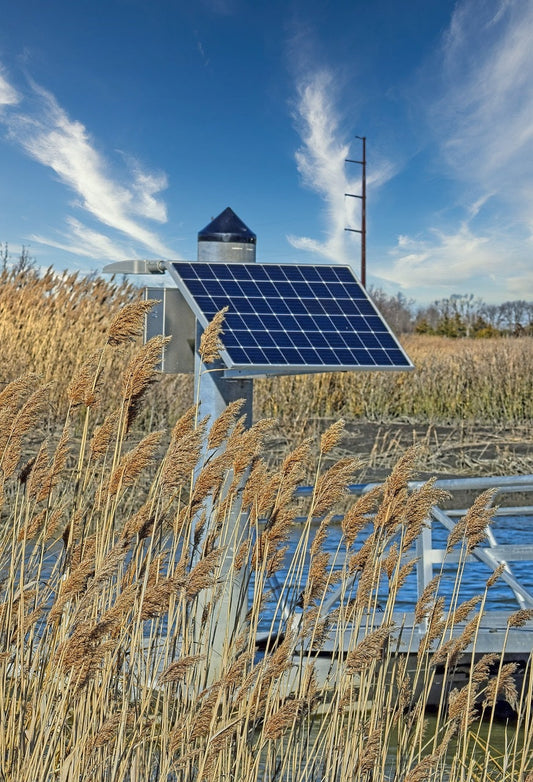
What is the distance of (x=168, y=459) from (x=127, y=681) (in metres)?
0.63

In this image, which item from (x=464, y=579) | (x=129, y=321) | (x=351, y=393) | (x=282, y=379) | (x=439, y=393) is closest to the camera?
(x=129, y=321)

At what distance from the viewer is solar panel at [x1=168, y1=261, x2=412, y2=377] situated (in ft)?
15.9

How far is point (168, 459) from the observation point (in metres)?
2.89

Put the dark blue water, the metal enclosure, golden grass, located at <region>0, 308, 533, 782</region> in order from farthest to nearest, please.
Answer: the dark blue water, the metal enclosure, golden grass, located at <region>0, 308, 533, 782</region>

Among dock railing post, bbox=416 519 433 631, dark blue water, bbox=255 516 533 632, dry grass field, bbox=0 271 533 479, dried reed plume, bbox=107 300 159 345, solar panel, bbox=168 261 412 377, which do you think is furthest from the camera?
dry grass field, bbox=0 271 533 479

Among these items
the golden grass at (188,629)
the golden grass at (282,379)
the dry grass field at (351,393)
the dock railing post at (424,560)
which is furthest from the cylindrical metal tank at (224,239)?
the golden grass at (282,379)

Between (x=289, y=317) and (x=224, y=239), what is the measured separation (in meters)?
0.52

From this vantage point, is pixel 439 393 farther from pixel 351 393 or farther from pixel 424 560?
pixel 424 560

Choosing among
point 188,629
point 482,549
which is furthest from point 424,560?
point 188,629

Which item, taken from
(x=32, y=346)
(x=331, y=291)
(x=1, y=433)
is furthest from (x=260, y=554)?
(x=32, y=346)

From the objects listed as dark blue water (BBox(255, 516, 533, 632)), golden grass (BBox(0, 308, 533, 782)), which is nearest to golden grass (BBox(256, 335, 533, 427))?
dark blue water (BBox(255, 516, 533, 632))

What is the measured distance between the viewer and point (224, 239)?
210 inches

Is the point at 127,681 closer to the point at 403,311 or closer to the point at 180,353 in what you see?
the point at 180,353

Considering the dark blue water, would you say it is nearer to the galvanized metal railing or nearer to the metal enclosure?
the galvanized metal railing
